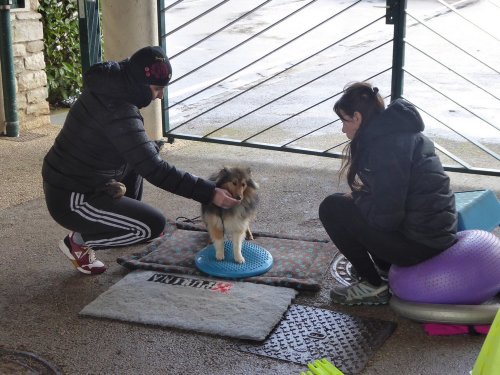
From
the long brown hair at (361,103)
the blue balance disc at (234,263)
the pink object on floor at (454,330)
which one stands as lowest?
the blue balance disc at (234,263)

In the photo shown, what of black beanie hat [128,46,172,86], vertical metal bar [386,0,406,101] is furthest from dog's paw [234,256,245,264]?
vertical metal bar [386,0,406,101]

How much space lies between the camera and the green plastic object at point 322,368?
3.12 m

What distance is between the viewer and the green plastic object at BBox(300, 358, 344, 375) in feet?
10.2

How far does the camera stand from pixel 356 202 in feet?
12.4

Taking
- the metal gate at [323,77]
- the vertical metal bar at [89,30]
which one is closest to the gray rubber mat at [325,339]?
the metal gate at [323,77]

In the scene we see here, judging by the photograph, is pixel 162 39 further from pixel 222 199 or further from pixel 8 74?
pixel 222 199

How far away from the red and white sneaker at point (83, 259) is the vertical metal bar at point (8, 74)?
330 centimetres

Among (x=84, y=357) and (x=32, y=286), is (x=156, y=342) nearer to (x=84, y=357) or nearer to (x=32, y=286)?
(x=84, y=357)

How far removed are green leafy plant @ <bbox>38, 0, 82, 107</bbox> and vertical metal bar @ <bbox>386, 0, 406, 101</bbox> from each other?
4.09m

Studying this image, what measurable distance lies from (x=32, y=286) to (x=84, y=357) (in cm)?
90

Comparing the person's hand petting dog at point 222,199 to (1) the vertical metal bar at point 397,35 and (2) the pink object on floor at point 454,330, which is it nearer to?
(2) the pink object on floor at point 454,330

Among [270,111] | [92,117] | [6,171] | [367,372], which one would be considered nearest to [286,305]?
[367,372]

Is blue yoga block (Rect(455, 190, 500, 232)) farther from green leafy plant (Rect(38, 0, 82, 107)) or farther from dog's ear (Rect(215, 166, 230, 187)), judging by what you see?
green leafy plant (Rect(38, 0, 82, 107))

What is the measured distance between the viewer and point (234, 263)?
14.0 feet
